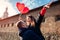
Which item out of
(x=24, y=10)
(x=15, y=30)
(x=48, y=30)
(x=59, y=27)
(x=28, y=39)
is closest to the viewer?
(x=28, y=39)

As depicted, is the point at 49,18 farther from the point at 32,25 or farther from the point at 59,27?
the point at 32,25

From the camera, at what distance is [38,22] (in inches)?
70.4

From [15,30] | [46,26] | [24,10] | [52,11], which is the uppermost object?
[24,10]

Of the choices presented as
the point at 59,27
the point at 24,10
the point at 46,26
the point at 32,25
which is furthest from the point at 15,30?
the point at 32,25

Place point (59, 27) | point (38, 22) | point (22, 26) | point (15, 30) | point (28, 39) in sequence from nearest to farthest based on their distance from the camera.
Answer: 1. point (28, 39)
2. point (22, 26)
3. point (38, 22)
4. point (59, 27)
5. point (15, 30)

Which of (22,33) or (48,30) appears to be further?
(48,30)

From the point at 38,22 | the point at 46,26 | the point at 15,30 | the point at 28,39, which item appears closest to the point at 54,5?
the point at 46,26

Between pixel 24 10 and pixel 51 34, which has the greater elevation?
pixel 24 10

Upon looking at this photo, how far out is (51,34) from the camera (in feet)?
11.7

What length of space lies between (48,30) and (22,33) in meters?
2.15

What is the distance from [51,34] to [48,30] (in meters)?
0.17

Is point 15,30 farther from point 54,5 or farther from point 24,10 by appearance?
point 24,10

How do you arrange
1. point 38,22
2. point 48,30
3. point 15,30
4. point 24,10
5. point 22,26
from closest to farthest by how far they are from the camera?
point 22,26, point 38,22, point 24,10, point 48,30, point 15,30

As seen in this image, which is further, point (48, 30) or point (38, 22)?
point (48, 30)
